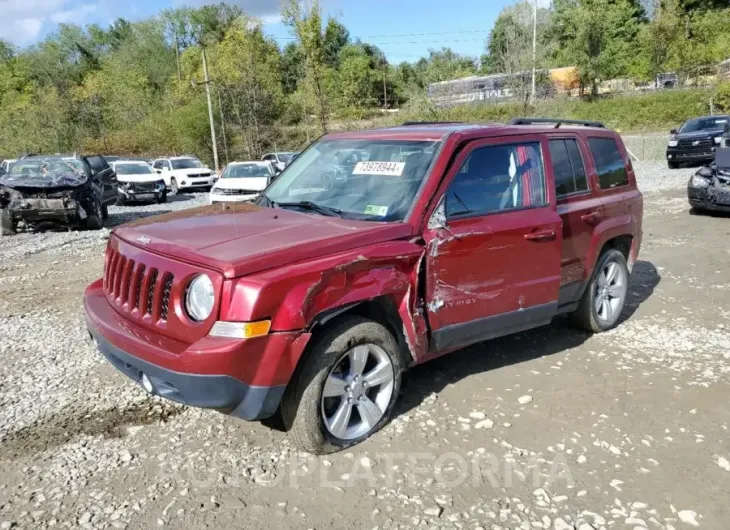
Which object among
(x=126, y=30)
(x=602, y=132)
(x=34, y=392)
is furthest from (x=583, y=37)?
(x=126, y=30)

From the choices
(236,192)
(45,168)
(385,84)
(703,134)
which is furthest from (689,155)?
(385,84)

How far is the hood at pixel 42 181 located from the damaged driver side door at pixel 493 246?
10.3m

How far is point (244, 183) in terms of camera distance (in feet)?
53.4

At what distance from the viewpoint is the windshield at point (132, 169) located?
67.3ft

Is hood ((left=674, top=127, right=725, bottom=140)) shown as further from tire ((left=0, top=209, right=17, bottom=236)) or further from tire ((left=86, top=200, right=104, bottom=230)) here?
tire ((left=0, top=209, right=17, bottom=236))

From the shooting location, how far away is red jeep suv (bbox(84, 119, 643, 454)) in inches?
118

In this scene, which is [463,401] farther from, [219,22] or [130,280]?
[219,22]

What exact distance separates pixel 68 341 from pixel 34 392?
1142 mm

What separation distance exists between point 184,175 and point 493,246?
22132mm

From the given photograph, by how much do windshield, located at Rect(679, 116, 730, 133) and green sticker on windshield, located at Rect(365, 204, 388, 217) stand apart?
2048 centimetres

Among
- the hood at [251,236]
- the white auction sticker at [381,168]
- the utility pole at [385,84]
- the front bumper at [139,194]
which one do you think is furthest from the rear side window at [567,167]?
the utility pole at [385,84]

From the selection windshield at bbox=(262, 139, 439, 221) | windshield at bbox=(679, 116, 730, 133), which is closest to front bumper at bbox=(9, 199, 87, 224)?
windshield at bbox=(262, 139, 439, 221)

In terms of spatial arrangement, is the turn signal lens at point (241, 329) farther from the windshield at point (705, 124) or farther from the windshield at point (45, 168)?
the windshield at point (705, 124)

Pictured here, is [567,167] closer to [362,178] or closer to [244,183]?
[362,178]
